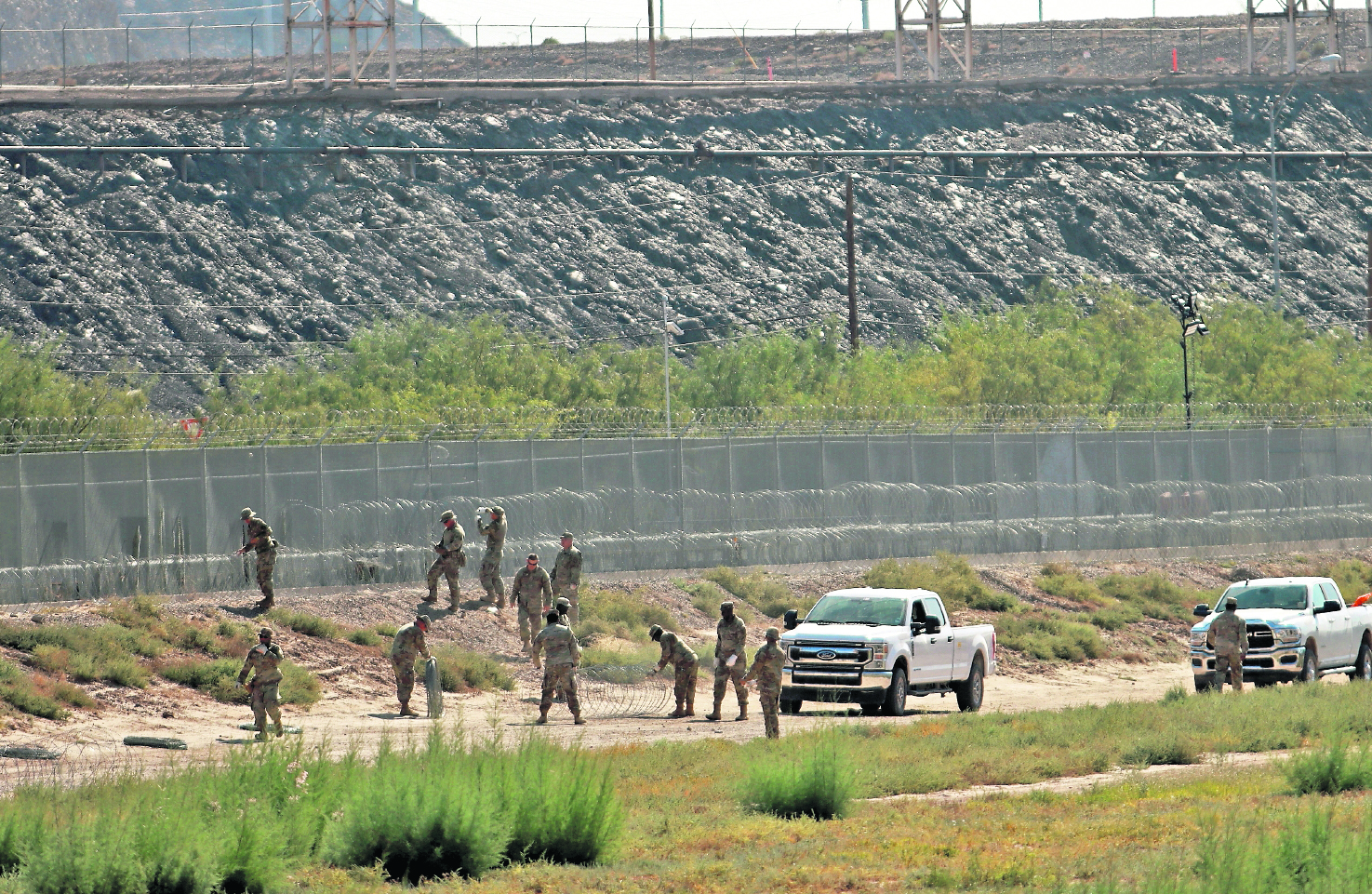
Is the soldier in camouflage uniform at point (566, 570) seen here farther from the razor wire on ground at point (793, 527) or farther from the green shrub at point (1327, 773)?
the green shrub at point (1327, 773)

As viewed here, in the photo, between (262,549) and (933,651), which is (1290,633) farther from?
(262,549)

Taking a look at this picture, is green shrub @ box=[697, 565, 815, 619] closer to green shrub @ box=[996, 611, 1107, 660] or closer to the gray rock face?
green shrub @ box=[996, 611, 1107, 660]

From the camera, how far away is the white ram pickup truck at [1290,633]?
939 inches

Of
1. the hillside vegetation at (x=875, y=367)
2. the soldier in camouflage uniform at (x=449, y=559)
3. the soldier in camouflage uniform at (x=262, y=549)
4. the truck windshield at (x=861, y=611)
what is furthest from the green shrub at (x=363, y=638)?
the hillside vegetation at (x=875, y=367)

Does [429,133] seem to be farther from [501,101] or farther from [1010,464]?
[1010,464]

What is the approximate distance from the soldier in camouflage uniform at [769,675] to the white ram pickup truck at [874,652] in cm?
234

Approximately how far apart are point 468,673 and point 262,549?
3542mm

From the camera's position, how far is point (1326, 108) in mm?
85500

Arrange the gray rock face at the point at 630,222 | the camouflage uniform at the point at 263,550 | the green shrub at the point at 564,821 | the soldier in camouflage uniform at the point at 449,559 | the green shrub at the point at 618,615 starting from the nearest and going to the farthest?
1. the green shrub at the point at 564,821
2. the camouflage uniform at the point at 263,550
3. the soldier in camouflage uniform at the point at 449,559
4. the green shrub at the point at 618,615
5. the gray rock face at the point at 630,222

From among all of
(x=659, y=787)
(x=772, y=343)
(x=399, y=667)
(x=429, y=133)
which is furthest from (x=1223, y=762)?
(x=429, y=133)

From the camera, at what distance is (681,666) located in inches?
851

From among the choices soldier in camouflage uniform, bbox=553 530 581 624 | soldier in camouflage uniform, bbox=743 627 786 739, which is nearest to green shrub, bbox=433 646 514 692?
soldier in camouflage uniform, bbox=553 530 581 624

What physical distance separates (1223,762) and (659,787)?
5.49 meters

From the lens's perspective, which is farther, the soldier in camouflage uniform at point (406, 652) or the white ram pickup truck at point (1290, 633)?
the white ram pickup truck at point (1290, 633)
